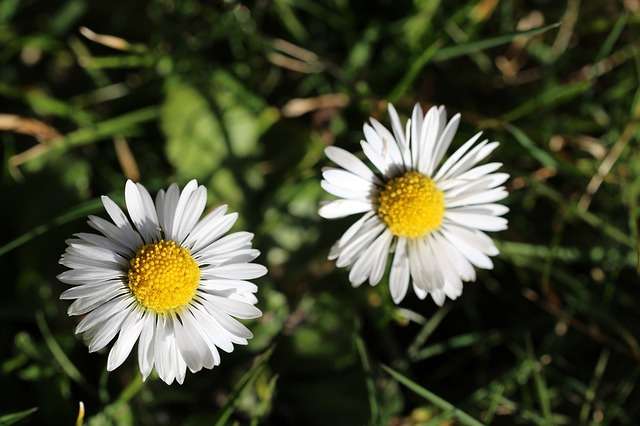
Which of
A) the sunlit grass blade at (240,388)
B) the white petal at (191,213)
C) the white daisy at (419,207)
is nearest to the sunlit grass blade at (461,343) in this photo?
the white daisy at (419,207)

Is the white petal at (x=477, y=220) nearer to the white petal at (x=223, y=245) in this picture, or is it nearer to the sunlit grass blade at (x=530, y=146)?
the sunlit grass blade at (x=530, y=146)

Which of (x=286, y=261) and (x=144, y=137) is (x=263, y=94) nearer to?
(x=144, y=137)

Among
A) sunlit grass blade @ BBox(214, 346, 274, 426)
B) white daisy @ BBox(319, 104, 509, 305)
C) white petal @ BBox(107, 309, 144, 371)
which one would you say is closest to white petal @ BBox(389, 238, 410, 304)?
white daisy @ BBox(319, 104, 509, 305)

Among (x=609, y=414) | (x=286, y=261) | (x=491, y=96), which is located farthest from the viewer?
(x=491, y=96)

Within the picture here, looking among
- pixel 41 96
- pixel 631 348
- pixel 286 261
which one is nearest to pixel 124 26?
pixel 41 96

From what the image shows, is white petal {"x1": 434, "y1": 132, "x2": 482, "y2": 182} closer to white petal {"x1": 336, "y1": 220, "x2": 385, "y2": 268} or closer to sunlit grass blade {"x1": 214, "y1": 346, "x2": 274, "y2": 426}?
white petal {"x1": 336, "y1": 220, "x2": 385, "y2": 268}

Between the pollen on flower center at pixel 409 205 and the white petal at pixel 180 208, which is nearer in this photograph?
the white petal at pixel 180 208
